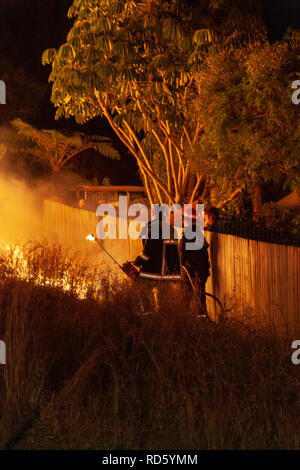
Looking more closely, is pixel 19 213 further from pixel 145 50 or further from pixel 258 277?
pixel 258 277

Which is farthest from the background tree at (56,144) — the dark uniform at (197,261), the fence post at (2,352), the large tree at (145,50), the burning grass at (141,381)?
the fence post at (2,352)

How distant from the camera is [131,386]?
5.80 meters

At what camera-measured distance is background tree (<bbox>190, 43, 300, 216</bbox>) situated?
950 cm

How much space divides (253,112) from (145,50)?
3935mm

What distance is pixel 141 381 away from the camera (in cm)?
595

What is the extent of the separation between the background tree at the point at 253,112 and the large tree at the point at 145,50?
5.28 ft

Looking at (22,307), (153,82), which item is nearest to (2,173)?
(153,82)

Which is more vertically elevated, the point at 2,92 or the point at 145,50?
the point at 2,92

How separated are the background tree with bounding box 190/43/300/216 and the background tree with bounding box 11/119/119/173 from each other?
18189 mm

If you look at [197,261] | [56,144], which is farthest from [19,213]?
[197,261]

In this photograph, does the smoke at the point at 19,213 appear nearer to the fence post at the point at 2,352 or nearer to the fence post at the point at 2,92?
the fence post at the point at 2,92

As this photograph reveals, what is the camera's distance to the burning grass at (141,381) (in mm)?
5168

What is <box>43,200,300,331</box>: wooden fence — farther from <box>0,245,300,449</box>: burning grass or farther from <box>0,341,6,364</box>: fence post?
<box>0,341,6,364</box>: fence post
